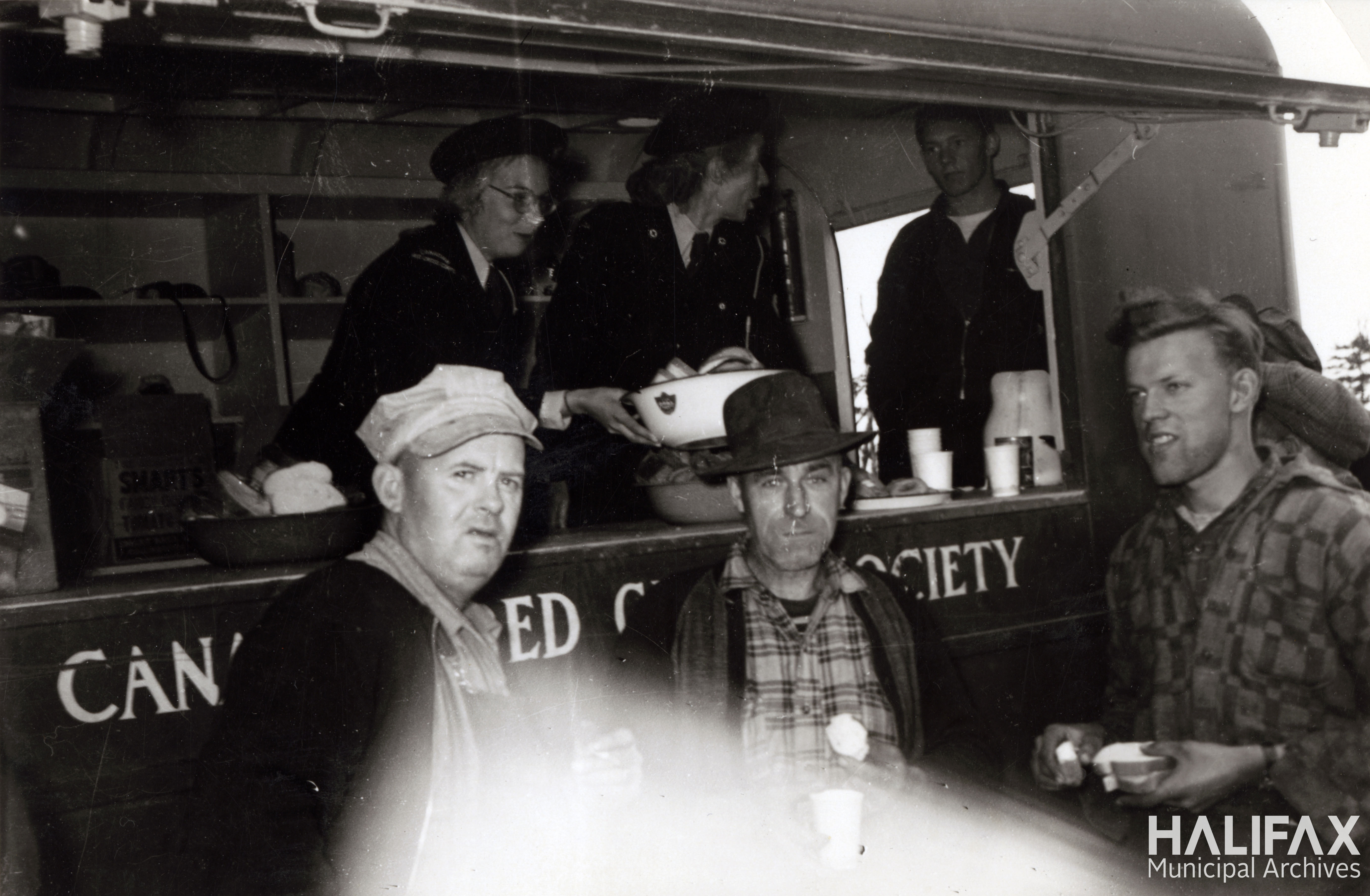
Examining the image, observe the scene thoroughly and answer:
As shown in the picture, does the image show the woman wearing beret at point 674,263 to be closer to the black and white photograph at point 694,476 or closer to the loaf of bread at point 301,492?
the black and white photograph at point 694,476

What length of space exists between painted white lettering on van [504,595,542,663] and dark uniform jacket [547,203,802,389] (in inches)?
25.9

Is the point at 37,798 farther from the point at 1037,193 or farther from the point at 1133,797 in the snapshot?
the point at 1037,193

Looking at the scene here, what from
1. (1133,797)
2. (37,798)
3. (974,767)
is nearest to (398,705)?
(37,798)

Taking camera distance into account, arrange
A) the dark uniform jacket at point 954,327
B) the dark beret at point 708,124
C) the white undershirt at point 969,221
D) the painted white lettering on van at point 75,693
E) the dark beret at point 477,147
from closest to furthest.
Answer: the painted white lettering on van at point 75,693 < the dark beret at point 477,147 < the dark beret at point 708,124 < the dark uniform jacket at point 954,327 < the white undershirt at point 969,221

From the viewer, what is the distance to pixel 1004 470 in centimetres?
310

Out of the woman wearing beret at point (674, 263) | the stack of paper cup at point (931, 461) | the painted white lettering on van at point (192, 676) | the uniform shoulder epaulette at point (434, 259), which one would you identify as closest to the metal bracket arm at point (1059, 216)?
the stack of paper cup at point (931, 461)

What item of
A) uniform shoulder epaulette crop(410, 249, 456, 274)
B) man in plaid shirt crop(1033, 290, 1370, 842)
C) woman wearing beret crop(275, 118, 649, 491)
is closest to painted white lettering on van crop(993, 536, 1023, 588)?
man in plaid shirt crop(1033, 290, 1370, 842)

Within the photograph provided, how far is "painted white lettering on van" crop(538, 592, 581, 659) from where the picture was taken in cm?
232

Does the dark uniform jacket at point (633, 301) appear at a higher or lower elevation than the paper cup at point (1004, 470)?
higher

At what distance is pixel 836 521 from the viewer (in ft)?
8.04

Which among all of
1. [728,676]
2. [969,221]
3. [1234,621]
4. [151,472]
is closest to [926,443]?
[1234,621]

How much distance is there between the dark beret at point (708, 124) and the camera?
301 cm

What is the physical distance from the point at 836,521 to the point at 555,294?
95 cm

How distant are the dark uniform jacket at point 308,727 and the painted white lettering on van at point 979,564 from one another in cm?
156
